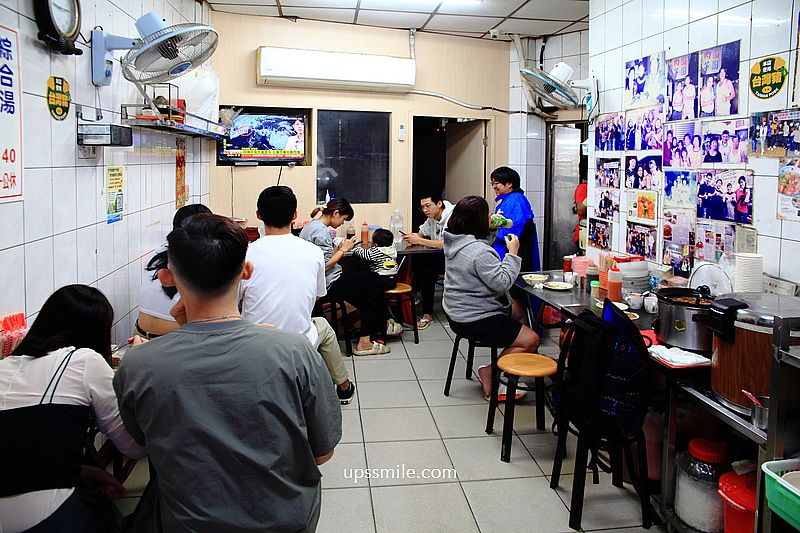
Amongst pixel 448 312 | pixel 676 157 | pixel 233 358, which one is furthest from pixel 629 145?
pixel 233 358

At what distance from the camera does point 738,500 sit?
7.27 ft

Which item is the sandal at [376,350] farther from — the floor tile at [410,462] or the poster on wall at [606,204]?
the poster on wall at [606,204]

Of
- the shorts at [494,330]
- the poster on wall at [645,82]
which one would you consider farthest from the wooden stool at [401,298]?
the poster on wall at [645,82]

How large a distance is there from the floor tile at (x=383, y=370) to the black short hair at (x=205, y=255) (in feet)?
9.97

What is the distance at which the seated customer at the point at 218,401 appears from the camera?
1343 millimetres

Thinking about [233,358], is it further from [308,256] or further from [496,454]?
[496,454]

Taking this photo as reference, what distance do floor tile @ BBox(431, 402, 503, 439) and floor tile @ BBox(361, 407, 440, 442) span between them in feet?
0.18

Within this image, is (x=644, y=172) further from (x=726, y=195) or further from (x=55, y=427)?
(x=55, y=427)

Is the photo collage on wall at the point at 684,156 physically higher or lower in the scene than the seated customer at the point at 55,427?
higher

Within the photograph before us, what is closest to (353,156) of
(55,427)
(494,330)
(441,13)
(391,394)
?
(441,13)

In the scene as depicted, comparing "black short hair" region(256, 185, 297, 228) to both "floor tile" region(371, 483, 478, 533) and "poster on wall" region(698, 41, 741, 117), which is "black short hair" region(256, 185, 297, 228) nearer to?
"floor tile" region(371, 483, 478, 533)

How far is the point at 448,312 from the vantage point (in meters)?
3.81

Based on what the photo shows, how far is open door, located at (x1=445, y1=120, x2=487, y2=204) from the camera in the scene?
663cm

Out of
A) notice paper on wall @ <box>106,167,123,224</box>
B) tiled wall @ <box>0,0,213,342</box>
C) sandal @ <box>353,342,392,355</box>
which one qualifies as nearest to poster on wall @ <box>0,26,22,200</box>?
tiled wall @ <box>0,0,213,342</box>
